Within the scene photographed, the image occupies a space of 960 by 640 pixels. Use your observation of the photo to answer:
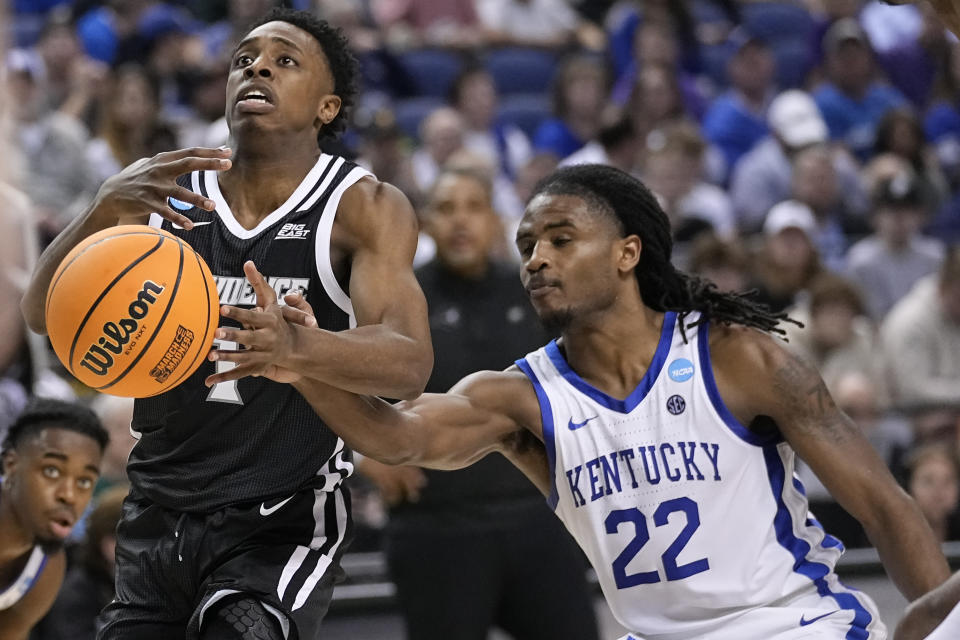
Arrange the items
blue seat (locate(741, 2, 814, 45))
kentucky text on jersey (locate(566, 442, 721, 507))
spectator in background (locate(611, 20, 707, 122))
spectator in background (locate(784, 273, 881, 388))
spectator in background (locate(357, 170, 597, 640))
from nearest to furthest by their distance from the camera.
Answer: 1. kentucky text on jersey (locate(566, 442, 721, 507))
2. spectator in background (locate(357, 170, 597, 640))
3. spectator in background (locate(784, 273, 881, 388))
4. spectator in background (locate(611, 20, 707, 122))
5. blue seat (locate(741, 2, 814, 45))

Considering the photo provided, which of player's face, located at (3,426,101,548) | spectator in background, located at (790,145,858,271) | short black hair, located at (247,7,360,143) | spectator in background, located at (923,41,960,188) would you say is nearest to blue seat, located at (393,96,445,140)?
spectator in background, located at (790,145,858,271)

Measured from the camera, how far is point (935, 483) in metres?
6.85

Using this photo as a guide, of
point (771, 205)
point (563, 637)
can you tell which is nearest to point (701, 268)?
point (771, 205)

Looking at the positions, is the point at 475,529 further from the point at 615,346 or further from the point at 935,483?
the point at 935,483

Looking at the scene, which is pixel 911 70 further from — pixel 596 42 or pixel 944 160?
pixel 596 42

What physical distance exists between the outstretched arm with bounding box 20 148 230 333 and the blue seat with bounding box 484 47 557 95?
312 inches

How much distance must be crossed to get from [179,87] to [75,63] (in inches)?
28.7

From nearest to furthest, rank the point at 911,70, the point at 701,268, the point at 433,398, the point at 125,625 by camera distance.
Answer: the point at 125,625, the point at 433,398, the point at 701,268, the point at 911,70

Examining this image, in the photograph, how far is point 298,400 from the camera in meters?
3.70

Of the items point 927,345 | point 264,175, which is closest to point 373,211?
point 264,175

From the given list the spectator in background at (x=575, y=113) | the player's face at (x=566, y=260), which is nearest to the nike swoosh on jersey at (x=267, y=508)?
the player's face at (x=566, y=260)

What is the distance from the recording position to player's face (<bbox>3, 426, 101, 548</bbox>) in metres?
4.57

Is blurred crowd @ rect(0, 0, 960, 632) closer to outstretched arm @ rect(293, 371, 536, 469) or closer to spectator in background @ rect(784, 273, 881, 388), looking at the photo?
spectator in background @ rect(784, 273, 881, 388)

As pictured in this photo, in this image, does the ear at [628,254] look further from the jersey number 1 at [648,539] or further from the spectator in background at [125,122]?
the spectator in background at [125,122]
